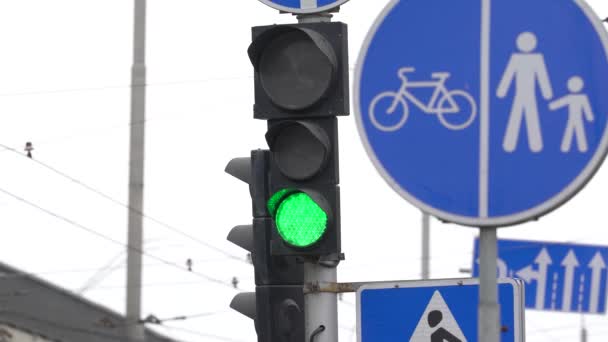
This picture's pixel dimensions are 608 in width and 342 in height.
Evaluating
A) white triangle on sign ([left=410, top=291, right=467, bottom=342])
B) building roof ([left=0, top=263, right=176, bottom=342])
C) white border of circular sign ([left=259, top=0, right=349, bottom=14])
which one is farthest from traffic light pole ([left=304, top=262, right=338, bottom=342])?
building roof ([left=0, top=263, right=176, bottom=342])

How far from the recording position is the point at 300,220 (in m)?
5.30

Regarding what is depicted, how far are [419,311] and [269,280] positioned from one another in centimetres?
71

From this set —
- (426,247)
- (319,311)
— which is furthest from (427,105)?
(426,247)

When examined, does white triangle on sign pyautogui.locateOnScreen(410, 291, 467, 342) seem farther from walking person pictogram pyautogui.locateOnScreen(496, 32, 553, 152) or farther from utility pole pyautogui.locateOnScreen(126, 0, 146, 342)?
utility pole pyautogui.locateOnScreen(126, 0, 146, 342)

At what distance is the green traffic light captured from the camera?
526 centimetres

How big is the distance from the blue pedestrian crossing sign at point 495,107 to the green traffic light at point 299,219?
114 centimetres

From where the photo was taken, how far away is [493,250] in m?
3.79

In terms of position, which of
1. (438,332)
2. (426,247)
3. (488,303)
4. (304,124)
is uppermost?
(304,124)

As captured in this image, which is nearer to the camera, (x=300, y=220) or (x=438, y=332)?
(x=438, y=332)

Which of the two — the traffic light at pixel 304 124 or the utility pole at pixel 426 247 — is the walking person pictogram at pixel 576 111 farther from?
the utility pole at pixel 426 247

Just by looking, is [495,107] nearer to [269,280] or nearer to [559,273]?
[269,280]

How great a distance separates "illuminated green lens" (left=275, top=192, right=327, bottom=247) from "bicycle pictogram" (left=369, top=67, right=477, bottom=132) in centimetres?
114

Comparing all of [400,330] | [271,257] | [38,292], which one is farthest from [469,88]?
[38,292]

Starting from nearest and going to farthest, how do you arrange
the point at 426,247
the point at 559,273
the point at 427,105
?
the point at 427,105, the point at 559,273, the point at 426,247
